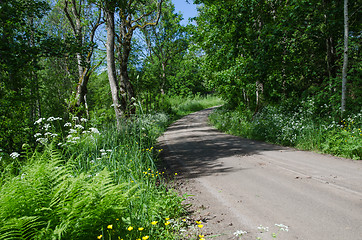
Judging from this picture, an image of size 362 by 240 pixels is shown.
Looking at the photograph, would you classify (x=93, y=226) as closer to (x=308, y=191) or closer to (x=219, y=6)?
(x=308, y=191)

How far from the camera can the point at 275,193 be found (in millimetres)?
4414

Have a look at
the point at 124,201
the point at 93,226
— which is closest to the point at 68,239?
the point at 93,226

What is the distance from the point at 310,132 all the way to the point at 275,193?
511cm

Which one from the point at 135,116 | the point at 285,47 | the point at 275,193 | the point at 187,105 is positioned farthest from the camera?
the point at 187,105

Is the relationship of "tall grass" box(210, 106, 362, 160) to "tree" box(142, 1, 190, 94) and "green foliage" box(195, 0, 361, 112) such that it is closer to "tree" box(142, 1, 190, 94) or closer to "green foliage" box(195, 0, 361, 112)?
"green foliage" box(195, 0, 361, 112)

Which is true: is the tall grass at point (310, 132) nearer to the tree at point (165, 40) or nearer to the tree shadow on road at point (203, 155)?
the tree shadow on road at point (203, 155)

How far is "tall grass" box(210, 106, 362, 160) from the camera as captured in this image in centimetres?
693

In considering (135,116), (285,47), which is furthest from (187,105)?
(135,116)

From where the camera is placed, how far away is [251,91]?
1357cm

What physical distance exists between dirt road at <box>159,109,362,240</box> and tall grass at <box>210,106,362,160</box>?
558 millimetres

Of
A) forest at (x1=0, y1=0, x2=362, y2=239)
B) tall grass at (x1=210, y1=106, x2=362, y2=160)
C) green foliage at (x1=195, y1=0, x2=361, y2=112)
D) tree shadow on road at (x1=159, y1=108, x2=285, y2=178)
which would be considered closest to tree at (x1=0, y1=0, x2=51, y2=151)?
forest at (x1=0, y1=0, x2=362, y2=239)

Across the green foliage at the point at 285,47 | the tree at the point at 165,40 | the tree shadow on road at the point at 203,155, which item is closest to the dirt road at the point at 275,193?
the tree shadow on road at the point at 203,155

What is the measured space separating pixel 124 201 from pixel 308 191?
3780 millimetres

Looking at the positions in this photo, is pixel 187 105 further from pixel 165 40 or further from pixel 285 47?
pixel 285 47
